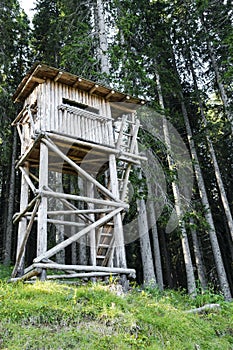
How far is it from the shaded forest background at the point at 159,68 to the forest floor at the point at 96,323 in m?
6.37

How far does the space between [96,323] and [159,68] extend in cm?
1420

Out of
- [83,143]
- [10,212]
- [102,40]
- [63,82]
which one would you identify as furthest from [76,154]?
[10,212]

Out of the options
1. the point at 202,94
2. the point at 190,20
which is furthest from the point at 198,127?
the point at 190,20

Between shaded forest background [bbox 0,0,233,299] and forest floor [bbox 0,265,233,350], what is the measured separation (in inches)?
251

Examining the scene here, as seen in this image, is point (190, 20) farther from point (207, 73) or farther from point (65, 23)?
point (65, 23)

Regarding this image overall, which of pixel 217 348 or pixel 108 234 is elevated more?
pixel 108 234

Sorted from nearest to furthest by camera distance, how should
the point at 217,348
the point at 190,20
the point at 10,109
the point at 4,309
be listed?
the point at 4,309
the point at 217,348
the point at 10,109
the point at 190,20

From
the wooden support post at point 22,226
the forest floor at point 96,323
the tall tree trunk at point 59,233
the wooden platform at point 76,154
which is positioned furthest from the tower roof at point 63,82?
the tall tree trunk at point 59,233

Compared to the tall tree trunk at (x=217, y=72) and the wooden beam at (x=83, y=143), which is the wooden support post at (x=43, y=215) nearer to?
the wooden beam at (x=83, y=143)

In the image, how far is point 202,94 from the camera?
19.1 meters

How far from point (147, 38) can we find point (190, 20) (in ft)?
7.94

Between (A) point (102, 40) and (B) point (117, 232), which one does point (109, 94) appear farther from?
(A) point (102, 40)

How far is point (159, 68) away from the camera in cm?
1739

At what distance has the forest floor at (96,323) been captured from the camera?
5.00 m
